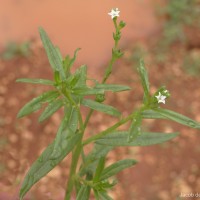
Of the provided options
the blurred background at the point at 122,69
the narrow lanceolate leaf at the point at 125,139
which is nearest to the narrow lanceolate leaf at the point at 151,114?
the narrow lanceolate leaf at the point at 125,139

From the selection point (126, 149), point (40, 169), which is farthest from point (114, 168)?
point (126, 149)

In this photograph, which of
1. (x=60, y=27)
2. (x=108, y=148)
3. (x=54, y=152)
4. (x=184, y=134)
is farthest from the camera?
(x=60, y=27)

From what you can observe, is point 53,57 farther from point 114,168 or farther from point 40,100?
point 114,168

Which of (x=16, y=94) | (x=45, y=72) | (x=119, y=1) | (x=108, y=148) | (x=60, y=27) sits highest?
(x=119, y=1)

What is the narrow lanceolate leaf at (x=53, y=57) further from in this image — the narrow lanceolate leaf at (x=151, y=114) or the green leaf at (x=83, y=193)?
the green leaf at (x=83, y=193)

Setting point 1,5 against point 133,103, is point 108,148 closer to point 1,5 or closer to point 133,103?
point 133,103

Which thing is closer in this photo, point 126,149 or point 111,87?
point 111,87

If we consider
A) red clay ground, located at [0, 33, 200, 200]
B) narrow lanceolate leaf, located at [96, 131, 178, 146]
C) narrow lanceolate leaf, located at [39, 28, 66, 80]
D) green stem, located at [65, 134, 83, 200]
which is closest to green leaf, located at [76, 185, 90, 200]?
green stem, located at [65, 134, 83, 200]

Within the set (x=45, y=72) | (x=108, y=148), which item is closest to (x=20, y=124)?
(x=45, y=72)
